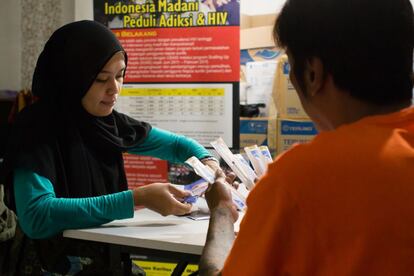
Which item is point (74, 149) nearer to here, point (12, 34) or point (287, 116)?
point (287, 116)

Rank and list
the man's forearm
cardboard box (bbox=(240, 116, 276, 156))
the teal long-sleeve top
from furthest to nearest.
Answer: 1. cardboard box (bbox=(240, 116, 276, 156))
2. the teal long-sleeve top
3. the man's forearm

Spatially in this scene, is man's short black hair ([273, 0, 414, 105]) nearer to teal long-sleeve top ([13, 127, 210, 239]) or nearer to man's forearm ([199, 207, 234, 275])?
man's forearm ([199, 207, 234, 275])

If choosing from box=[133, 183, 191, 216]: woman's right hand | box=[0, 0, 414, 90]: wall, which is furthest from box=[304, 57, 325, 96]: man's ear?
box=[0, 0, 414, 90]: wall

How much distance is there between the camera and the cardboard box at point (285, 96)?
3.51 m

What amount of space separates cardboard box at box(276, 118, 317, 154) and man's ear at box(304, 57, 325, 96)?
256 centimetres

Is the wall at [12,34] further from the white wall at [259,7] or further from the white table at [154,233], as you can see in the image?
the white table at [154,233]

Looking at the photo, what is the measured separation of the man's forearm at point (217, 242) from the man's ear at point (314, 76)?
1.32ft

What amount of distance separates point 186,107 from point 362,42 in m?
2.63

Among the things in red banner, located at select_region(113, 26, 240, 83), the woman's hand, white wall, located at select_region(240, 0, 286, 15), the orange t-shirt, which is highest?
white wall, located at select_region(240, 0, 286, 15)

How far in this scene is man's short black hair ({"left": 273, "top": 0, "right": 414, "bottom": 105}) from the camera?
84 centimetres

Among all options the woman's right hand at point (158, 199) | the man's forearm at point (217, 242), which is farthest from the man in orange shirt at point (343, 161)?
the woman's right hand at point (158, 199)

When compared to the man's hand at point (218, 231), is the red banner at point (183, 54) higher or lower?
higher

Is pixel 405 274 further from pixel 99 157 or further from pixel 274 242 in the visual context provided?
pixel 99 157

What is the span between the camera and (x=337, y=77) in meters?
0.86
